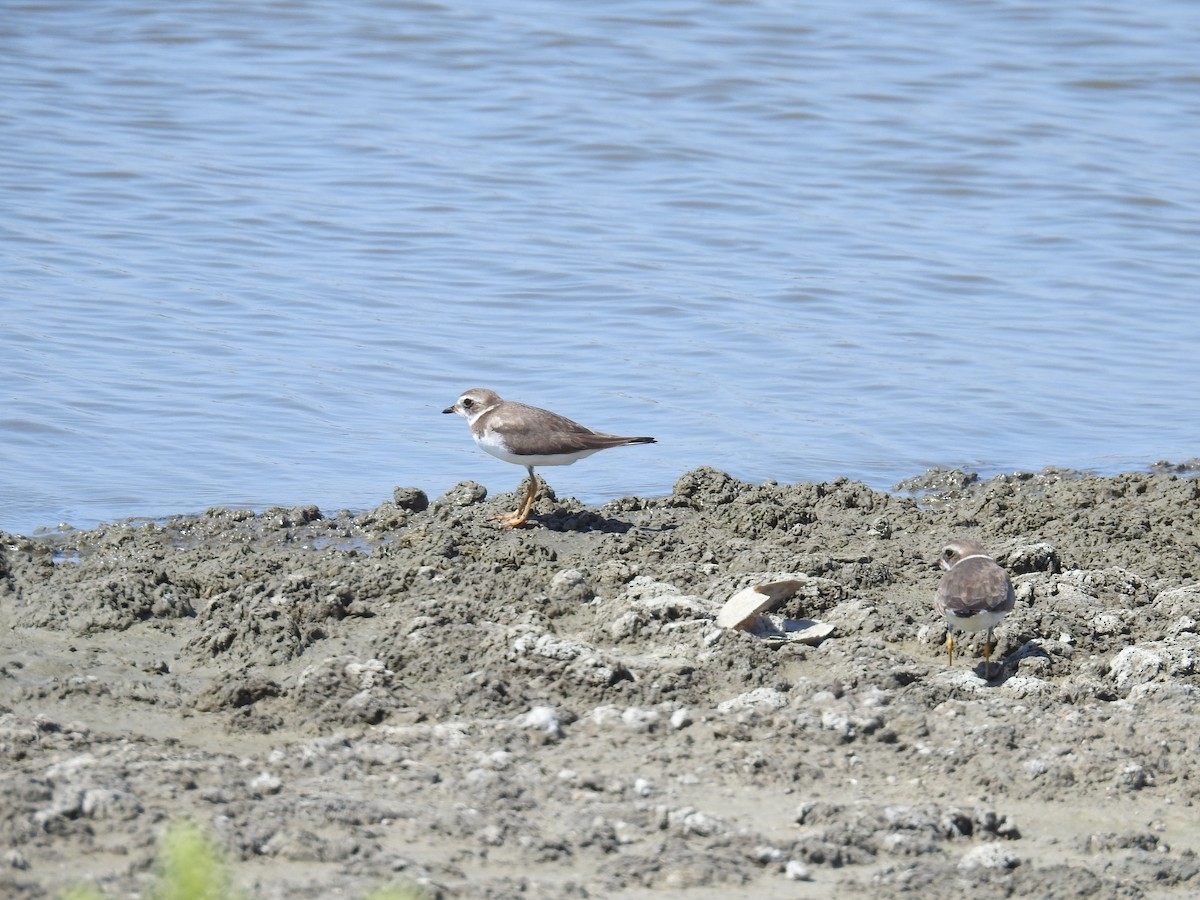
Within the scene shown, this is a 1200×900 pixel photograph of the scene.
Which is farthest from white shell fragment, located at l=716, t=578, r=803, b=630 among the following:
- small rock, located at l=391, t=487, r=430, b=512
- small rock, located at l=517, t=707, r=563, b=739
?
small rock, located at l=391, t=487, r=430, b=512

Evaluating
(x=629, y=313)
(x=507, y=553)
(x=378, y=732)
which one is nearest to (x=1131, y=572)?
(x=507, y=553)

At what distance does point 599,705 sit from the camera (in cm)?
604

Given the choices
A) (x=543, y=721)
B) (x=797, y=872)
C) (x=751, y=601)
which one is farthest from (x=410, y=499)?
(x=797, y=872)

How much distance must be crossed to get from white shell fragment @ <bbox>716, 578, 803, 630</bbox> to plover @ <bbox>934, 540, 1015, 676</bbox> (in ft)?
2.25

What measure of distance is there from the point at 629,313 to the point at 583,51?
1066 cm

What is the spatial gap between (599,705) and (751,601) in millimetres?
1051

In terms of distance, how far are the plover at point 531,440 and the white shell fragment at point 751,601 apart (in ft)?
5.80

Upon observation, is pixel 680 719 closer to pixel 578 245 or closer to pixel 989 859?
pixel 989 859

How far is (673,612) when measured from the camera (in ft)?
22.4

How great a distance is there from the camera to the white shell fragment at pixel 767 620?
671 centimetres

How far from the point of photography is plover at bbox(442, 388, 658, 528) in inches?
336

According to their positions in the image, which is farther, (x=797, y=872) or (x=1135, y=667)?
(x=1135, y=667)

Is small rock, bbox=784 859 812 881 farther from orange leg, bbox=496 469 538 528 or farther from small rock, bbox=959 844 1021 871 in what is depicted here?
orange leg, bbox=496 469 538 528

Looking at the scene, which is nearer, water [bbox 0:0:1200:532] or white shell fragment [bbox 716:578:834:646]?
white shell fragment [bbox 716:578:834:646]
